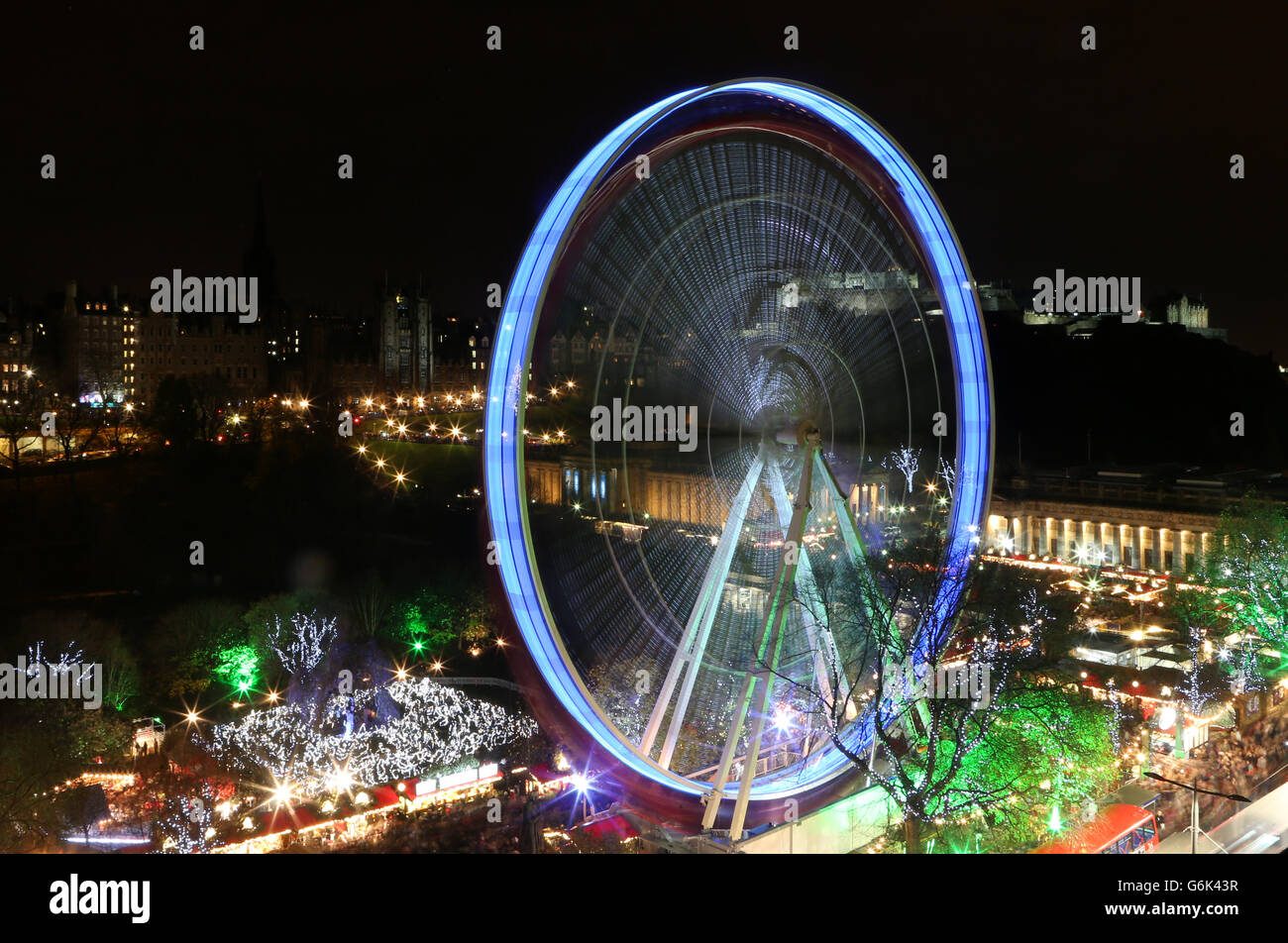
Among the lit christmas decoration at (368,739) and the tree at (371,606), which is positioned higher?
the tree at (371,606)

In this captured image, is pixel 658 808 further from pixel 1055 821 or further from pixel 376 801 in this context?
pixel 376 801

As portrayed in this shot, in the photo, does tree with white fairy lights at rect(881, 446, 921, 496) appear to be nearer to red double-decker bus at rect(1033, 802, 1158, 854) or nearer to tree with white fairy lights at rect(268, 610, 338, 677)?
red double-decker bus at rect(1033, 802, 1158, 854)

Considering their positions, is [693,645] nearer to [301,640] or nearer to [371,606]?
[301,640]

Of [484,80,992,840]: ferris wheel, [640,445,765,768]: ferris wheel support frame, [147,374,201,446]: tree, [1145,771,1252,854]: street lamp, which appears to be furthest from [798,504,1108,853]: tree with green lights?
[147,374,201,446]: tree

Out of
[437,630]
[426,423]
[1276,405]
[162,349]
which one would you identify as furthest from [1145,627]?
[162,349]

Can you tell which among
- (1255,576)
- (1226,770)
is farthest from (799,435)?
(1255,576)

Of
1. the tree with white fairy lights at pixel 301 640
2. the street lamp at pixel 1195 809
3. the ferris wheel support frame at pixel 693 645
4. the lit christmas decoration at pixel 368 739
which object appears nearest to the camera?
the ferris wheel support frame at pixel 693 645

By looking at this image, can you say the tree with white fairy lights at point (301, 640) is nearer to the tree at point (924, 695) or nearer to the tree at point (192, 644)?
the tree at point (192, 644)

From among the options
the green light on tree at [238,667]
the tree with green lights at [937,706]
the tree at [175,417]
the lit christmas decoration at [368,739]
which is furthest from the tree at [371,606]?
the tree with green lights at [937,706]

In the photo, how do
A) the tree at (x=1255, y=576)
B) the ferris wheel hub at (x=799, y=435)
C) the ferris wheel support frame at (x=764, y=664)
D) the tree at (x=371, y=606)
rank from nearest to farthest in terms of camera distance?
the ferris wheel support frame at (x=764, y=664) → the ferris wheel hub at (x=799, y=435) → the tree at (x=1255, y=576) → the tree at (x=371, y=606)
